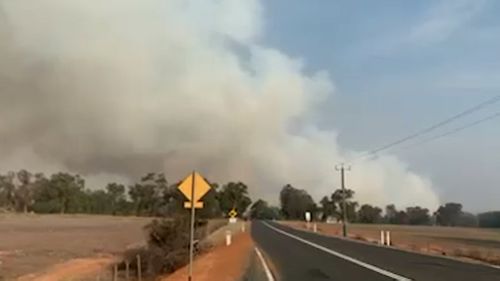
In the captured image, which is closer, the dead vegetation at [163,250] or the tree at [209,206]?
the dead vegetation at [163,250]

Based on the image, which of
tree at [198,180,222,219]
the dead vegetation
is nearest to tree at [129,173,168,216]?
tree at [198,180,222,219]

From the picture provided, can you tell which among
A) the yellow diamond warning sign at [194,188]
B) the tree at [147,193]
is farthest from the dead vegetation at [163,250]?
the tree at [147,193]

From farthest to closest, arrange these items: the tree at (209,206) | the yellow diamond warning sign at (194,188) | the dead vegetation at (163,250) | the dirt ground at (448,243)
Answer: the tree at (209,206)
the dirt ground at (448,243)
the dead vegetation at (163,250)
the yellow diamond warning sign at (194,188)

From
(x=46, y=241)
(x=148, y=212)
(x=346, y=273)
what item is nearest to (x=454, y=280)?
(x=346, y=273)

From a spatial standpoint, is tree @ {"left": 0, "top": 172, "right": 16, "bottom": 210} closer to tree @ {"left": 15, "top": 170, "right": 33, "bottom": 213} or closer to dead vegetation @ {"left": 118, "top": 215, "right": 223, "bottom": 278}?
tree @ {"left": 15, "top": 170, "right": 33, "bottom": 213}

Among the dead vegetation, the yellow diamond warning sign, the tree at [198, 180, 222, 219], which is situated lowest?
the dead vegetation

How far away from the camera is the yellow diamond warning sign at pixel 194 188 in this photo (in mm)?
20750

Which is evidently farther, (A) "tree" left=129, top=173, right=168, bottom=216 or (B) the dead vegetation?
(A) "tree" left=129, top=173, right=168, bottom=216

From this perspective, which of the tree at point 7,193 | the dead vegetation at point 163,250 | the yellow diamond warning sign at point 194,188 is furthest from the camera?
the tree at point 7,193

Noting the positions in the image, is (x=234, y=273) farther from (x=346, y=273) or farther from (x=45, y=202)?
(x=45, y=202)

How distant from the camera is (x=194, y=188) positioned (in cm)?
2072

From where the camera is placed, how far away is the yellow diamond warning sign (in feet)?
68.1

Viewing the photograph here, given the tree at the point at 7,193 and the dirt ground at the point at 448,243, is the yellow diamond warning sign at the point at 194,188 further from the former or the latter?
the tree at the point at 7,193

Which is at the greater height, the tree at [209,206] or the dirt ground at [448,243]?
the tree at [209,206]
